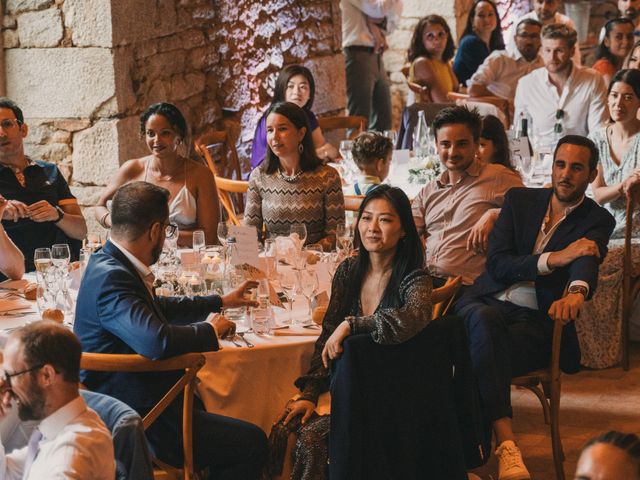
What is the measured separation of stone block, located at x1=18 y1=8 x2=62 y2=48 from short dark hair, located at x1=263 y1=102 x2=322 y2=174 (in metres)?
1.85

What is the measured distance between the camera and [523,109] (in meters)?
6.65

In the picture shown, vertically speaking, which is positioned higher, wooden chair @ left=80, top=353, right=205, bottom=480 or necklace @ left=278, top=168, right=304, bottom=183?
necklace @ left=278, top=168, right=304, bottom=183

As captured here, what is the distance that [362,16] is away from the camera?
9.11m

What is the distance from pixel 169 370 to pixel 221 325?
0.26 m

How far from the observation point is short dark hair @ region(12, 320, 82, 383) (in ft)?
7.64

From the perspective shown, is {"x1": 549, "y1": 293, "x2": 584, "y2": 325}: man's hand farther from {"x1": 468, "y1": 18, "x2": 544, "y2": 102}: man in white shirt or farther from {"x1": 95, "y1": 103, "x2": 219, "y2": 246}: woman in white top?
{"x1": 468, "y1": 18, "x2": 544, "y2": 102}: man in white shirt

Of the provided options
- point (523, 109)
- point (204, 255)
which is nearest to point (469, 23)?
point (523, 109)

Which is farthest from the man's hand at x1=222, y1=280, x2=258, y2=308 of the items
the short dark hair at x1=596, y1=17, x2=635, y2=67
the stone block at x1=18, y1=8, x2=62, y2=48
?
the short dark hair at x1=596, y1=17, x2=635, y2=67

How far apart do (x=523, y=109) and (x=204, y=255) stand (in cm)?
307

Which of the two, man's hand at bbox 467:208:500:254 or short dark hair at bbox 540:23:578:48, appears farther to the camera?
short dark hair at bbox 540:23:578:48

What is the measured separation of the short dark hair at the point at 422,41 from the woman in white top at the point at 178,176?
4255mm

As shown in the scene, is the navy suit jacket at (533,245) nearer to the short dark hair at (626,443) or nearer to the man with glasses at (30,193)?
the short dark hair at (626,443)

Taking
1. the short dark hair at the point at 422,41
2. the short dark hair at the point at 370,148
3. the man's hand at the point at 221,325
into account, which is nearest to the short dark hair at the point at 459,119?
the short dark hair at the point at 370,148

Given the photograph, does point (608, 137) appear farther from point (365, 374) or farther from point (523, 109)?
point (365, 374)
